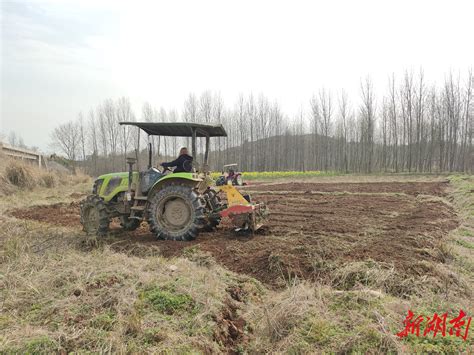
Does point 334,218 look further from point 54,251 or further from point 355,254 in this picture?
point 54,251

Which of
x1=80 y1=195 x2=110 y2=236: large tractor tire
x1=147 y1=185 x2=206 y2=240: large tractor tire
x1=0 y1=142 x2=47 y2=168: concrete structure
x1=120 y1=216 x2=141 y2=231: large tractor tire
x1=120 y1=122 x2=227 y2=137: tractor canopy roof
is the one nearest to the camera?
x1=147 y1=185 x2=206 y2=240: large tractor tire

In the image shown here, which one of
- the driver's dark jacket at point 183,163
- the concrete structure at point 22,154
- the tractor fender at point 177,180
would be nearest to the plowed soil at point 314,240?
the tractor fender at point 177,180

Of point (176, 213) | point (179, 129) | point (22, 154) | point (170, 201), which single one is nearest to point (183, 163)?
point (179, 129)

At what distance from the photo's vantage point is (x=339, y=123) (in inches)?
1748

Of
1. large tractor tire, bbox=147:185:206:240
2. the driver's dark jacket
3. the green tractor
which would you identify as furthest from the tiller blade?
the driver's dark jacket

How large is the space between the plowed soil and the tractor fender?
1.07 m

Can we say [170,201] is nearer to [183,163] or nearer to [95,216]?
[183,163]

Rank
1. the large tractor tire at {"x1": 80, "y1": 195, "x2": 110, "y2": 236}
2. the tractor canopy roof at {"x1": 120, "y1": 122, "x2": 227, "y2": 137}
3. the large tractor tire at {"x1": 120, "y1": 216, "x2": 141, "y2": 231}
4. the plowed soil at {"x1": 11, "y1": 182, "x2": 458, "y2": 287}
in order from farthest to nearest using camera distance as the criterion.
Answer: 1. the large tractor tire at {"x1": 120, "y1": 216, "x2": 141, "y2": 231}
2. the large tractor tire at {"x1": 80, "y1": 195, "x2": 110, "y2": 236}
3. the tractor canopy roof at {"x1": 120, "y1": 122, "x2": 227, "y2": 137}
4. the plowed soil at {"x1": 11, "y1": 182, "x2": 458, "y2": 287}

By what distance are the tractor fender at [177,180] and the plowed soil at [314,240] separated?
107cm

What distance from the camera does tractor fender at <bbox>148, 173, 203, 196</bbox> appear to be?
6.16 metres

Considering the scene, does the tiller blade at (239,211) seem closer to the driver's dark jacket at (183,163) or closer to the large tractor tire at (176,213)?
the large tractor tire at (176,213)

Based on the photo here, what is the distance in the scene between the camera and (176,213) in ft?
20.6

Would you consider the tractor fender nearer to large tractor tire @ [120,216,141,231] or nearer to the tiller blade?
the tiller blade

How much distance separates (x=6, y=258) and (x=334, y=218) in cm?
720
